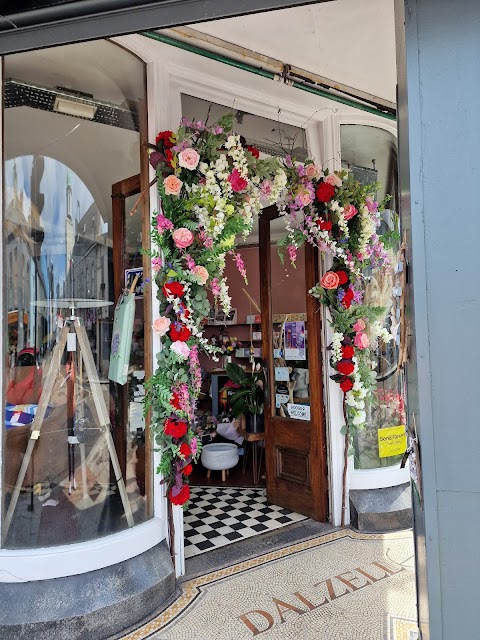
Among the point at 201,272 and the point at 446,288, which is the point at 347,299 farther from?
the point at 446,288

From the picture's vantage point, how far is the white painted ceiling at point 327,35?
105 inches

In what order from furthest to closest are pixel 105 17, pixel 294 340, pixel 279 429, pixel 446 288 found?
pixel 279 429
pixel 294 340
pixel 105 17
pixel 446 288

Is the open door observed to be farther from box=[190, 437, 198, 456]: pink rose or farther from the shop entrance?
box=[190, 437, 198, 456]: pink rose

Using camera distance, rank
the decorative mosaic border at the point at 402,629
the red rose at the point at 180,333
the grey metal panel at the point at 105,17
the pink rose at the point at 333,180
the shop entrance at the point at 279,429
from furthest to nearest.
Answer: the shop entrance at the point at 279,429 → the pink rose at the point at 333,180 → the red rose at the point at 180,333 → the decorative mosaic border at the point at 402,629 → the grey metal panel at the point at 105,17

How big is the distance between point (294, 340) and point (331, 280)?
0.74 m

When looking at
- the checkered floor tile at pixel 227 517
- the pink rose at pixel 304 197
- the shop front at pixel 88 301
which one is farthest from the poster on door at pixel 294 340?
the shop front at pixel 88 301

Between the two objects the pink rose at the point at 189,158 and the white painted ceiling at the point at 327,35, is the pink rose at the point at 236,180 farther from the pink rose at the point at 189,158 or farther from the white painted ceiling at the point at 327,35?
the white painted ceiling at the point at 327,35

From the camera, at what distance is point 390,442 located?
3.99 metres

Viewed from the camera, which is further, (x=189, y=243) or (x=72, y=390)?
(x=72, y=390)

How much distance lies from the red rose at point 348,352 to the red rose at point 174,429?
4.97 feet

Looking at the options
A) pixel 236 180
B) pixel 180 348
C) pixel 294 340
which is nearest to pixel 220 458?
pixel 294 340

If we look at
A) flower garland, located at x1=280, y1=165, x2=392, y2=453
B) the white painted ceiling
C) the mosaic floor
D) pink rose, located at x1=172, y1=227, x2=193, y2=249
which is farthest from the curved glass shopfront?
flower garland, located at x1=280, y1=165, x2=392, y2=453

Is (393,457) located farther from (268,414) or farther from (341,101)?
(341,101)

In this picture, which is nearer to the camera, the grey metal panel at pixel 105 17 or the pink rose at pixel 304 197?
the grey metal panel at pixel 105 17
